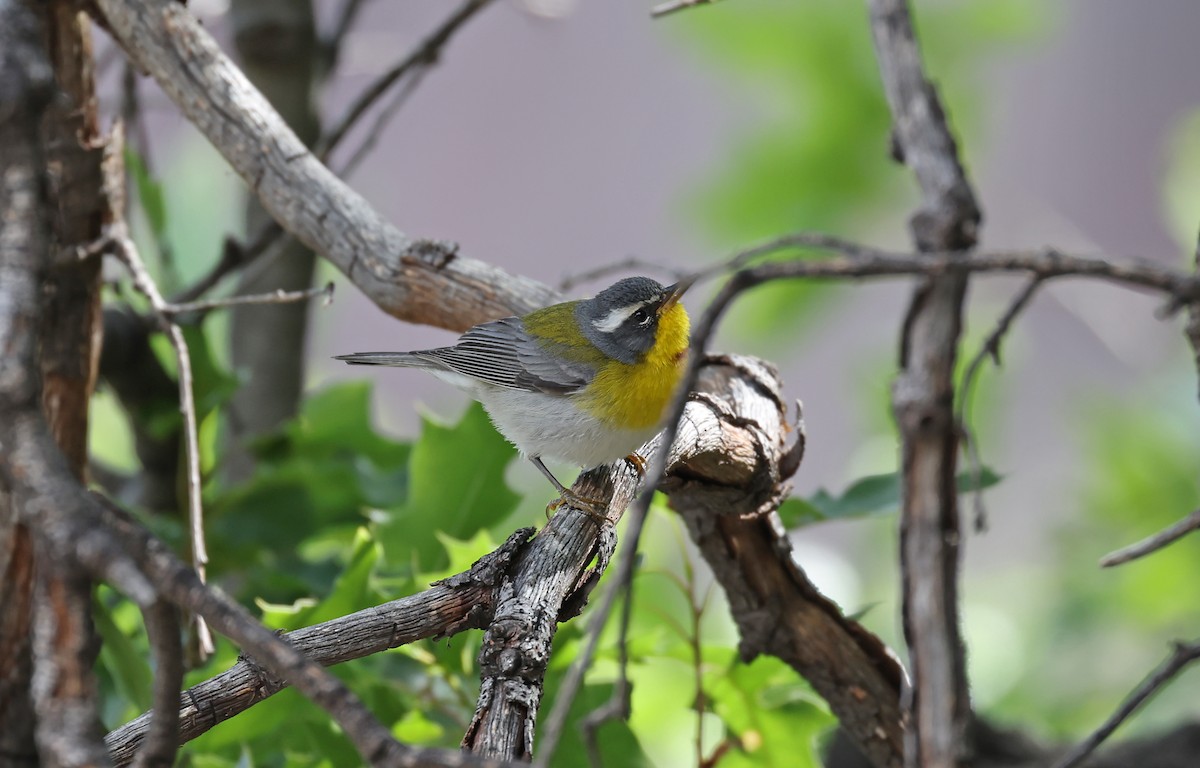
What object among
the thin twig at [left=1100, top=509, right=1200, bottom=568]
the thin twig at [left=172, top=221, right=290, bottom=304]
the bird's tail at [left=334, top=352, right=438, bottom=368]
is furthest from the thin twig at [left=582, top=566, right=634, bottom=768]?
the thin twig at [left=172, top=221, right=290, bottom=304]

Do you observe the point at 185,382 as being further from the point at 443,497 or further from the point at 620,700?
the point at 620,700

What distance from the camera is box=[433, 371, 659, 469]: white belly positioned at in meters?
1.38

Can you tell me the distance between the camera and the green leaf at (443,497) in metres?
1.46

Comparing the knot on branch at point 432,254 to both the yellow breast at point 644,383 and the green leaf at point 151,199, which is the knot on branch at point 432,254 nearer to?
the yellow breast at point 644,383

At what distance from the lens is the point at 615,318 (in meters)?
1.56

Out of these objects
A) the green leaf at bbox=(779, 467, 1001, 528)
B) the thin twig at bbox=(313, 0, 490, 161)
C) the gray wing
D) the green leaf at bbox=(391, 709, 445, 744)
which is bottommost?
the green leaf at bbox=(391, 709, 445, 744)

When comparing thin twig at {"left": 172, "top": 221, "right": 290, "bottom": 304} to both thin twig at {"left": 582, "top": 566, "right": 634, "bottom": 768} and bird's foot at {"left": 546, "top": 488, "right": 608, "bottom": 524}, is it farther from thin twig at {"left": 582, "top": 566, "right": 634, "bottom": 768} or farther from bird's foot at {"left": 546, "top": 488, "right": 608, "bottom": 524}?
thin twig at {"left": 582, "top": 566, "right": 634, "bottom": 768}

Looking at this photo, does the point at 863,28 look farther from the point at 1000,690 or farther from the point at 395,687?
the point at 395,687

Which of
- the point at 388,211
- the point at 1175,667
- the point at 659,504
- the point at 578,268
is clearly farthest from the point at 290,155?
the point at 578,268

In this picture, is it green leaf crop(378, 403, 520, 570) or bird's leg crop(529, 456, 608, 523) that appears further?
green leaf crop(378, 403, 520, 570)

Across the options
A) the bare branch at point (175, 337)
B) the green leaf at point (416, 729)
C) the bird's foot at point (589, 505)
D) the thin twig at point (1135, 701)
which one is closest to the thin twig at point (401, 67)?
the bare branch at point (175, 337)

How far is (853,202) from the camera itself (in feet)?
7.57

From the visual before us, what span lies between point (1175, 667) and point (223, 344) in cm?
245

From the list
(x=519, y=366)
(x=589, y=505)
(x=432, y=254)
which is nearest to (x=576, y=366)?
(x=519, y=366)
